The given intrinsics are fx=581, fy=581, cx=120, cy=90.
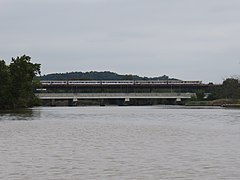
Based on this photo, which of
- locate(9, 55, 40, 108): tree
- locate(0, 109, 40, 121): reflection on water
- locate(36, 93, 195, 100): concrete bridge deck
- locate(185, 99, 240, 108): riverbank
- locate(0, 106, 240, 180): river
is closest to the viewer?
locate(0, 106, 240, 180): river

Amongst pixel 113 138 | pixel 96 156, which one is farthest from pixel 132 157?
pixel 113 138

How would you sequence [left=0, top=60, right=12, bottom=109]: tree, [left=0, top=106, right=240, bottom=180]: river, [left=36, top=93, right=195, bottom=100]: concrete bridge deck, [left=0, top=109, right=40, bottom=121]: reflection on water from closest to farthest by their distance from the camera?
[left=0, top=106, right=240, bottom=180]: river
[left=0, top=109, right=40, bottom=121]: reflection on water
[left=0, top=60, right=12, bottom=109]: tree
[left=36, top=93, right=195, bottom=100]: concrete bridge deck

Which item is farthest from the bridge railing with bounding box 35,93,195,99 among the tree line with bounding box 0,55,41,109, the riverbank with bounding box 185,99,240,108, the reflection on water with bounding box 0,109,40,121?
the reflection on water with bounding box 0,109,40,121

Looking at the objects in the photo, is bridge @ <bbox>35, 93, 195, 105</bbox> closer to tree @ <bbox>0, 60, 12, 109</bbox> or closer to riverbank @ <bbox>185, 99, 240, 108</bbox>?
Result: riverbank @ <bbox>185, 99, 240, 108</bbox>

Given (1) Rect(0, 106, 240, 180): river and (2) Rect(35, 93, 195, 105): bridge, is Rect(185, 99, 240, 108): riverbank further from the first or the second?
(1) Rect(0, 106, 240, 180): river

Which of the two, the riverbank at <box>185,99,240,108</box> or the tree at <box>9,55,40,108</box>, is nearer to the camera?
the tree at <box>9,55,40,108</box>

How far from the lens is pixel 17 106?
100 metres

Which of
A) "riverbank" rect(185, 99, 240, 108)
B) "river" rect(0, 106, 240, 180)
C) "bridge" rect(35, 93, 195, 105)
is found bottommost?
"river" rect(0, 106, 240, 180)

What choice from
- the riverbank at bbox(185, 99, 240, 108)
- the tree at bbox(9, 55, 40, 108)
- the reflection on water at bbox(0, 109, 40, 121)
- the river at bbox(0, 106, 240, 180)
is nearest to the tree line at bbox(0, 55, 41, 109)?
the tree at bbox(9, 55, 40, 108)

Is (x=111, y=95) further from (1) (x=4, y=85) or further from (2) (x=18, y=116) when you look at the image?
(2) (x=18, y=116)

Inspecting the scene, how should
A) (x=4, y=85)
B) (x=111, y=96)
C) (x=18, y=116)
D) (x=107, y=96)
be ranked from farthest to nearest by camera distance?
(x=107, y=96) < (x=111, y=96) < (x=4, y=85) < (x=18, y=116)

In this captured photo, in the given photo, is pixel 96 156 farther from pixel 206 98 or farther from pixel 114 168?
pixel 206 98

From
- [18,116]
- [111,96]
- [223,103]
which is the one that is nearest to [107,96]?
[111,96]

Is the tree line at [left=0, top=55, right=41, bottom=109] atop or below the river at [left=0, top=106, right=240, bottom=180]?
atop
